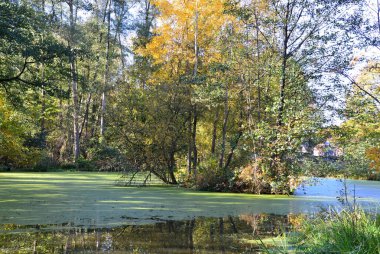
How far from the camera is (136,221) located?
5.73m

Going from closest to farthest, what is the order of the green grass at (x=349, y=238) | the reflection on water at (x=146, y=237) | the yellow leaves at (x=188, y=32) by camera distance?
the green grass at (x=349, y=238)
the reflection on water at (x=146, y=237)
the yellow leaves at (x=188, y=32)

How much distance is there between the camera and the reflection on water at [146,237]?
4.19 meters

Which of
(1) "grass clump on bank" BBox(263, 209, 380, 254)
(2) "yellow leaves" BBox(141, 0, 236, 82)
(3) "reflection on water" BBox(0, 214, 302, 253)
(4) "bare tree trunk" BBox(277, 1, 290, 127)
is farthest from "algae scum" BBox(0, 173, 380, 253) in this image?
(2) "yellow leaves" BBox(141, 0, 236, 82)

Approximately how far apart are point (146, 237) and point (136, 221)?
3.08 feet

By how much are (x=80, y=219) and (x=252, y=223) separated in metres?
2.41

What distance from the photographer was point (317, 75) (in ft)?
31.4

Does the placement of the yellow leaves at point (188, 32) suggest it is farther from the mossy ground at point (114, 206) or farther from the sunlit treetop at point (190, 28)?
the mossy ground at point (114, 206)

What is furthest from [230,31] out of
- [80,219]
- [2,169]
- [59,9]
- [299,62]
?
[59,9]

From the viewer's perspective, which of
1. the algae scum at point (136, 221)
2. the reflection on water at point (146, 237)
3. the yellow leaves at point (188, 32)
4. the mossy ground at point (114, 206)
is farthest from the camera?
the yellow leaves at point (188, 32)

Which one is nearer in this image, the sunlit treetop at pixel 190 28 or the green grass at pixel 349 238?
the green grass at pixel 349 238

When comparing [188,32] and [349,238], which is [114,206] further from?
[188,32]

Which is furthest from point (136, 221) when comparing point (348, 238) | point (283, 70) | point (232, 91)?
point (232, 91)

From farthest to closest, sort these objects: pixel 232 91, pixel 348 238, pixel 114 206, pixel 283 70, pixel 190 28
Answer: pixel 190 28, pixel 232 91, pixel 283 70, pixel 114 206, pixel 348 238

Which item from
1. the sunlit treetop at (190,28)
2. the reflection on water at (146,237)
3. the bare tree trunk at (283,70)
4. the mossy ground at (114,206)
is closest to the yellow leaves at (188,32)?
the sunlit treetop at (190,28)
